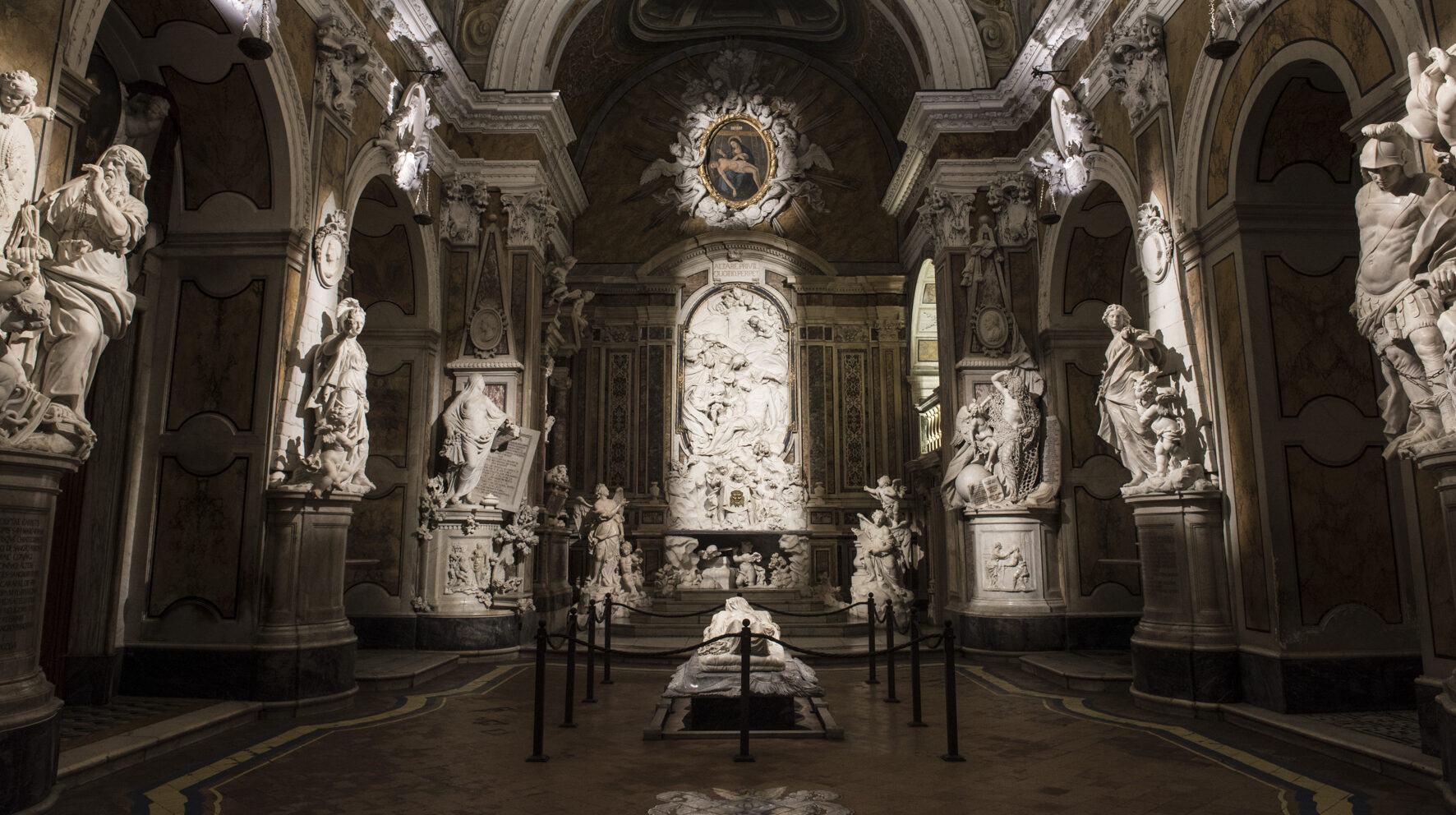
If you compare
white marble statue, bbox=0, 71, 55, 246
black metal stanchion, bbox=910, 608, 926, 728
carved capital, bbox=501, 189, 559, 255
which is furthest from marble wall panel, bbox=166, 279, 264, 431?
black metal stanchion, bbox=910, 608, 926, 728

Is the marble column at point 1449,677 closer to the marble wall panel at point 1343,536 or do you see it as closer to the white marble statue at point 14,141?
the marble wall panel at point 1343,536

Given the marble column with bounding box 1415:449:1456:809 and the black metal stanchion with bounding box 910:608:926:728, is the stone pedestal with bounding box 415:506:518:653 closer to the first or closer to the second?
the black metal stanchion with bounding box 910:608:926:728

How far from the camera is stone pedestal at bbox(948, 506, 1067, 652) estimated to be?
37.0 feet

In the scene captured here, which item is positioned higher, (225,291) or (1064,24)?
(1064,24)

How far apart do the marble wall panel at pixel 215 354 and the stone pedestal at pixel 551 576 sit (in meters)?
5.60

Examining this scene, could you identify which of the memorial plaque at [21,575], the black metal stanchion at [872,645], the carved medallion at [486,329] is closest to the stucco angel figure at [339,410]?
the memorial plaque at [21,575]

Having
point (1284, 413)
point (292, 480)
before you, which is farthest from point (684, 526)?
point (1284, 413)

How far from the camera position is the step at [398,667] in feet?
29.7

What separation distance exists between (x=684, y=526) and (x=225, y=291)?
30.9 ft

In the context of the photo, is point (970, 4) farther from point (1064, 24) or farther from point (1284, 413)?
point (1284, 413)

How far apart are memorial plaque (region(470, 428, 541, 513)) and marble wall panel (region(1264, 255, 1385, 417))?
8.68 meters

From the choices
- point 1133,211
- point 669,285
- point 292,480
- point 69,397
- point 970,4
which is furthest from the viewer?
point 669,285

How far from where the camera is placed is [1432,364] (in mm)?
4816

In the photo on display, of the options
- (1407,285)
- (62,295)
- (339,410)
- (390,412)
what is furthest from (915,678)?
(390,412)
